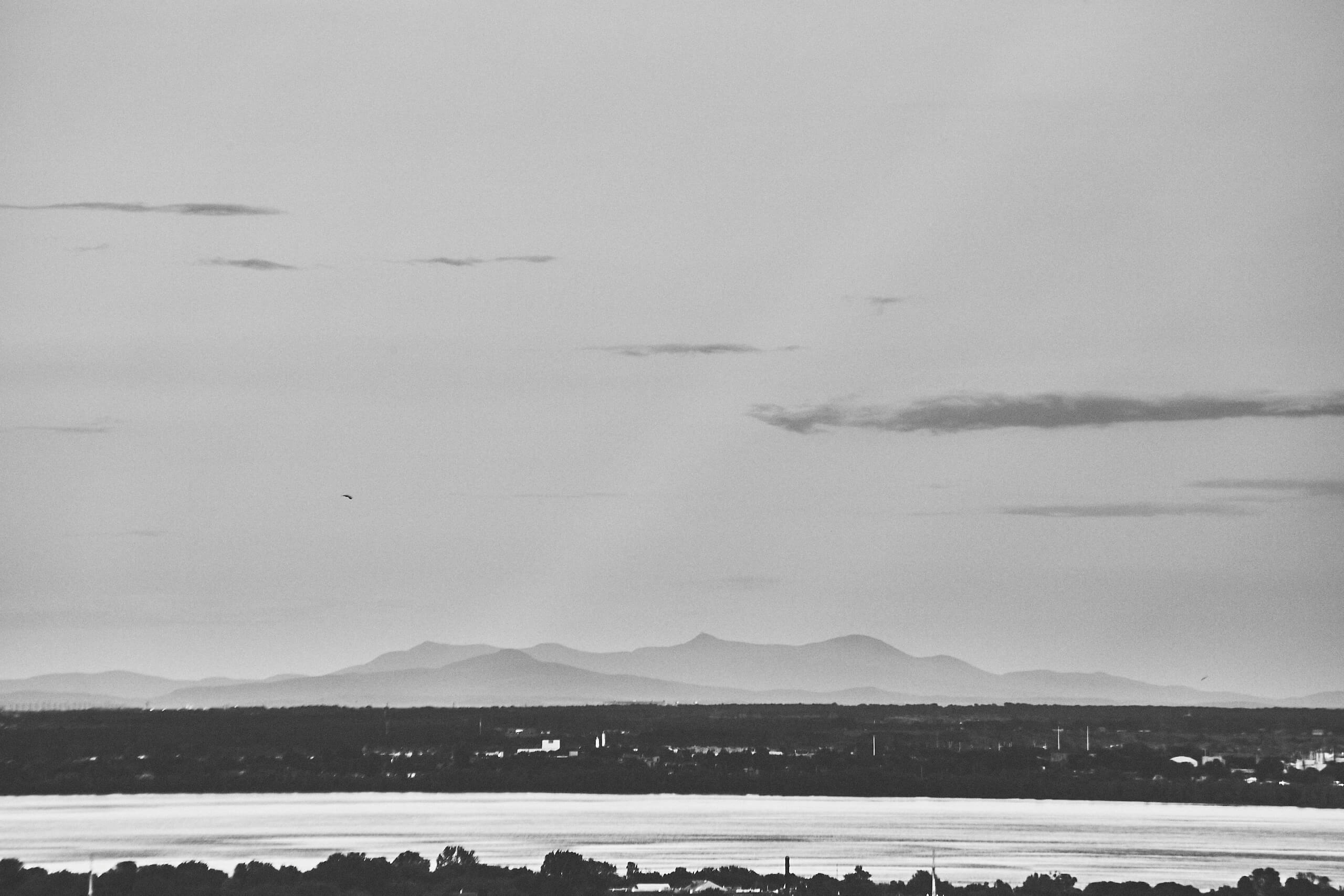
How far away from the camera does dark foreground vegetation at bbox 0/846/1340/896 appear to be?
56.9 metres

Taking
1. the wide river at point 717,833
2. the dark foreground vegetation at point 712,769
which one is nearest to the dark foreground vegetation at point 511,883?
the wide river at point 717,833

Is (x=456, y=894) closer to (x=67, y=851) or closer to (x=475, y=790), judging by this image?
(x=67, y=851)

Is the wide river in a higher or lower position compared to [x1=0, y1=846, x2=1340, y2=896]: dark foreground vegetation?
higher

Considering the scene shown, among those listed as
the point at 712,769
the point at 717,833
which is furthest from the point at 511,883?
the point at 712,769

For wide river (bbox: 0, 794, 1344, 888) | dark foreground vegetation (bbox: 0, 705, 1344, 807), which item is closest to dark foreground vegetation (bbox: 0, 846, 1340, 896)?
wide river (bbox: 0, 794, 1344, 888)

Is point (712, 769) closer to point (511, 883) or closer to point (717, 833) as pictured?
point (717, 833)

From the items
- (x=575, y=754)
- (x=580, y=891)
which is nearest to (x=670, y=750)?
(x=575, y=754)

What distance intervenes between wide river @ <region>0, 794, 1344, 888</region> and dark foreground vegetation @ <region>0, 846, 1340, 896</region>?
5346 mm

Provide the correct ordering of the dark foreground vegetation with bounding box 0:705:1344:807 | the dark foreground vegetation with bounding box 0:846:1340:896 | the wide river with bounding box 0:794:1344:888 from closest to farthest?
the dark foreground vegetation with bounding box 0:846:1340:896 → the wide river with bounding box 0:794:1344:888 → the dark foreground vegetation with bounding box 0:705:1344:807

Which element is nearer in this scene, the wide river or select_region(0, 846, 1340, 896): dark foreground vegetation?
select_region(0, 846, 1340, 896): dark foreground vegetation

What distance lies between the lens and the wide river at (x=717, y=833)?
7262 centimetres

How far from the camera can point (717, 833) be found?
87.9 m

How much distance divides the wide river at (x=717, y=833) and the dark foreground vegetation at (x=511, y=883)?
17.5ft

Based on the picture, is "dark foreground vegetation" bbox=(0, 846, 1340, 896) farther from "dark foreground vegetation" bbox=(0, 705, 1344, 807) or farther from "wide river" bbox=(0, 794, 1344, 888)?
"dark foreground vegetation" bbox=(0, 705, 1344, 807)
